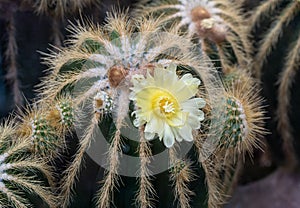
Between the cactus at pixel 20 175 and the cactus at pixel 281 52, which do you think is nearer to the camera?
the cactus at pixel 20 175

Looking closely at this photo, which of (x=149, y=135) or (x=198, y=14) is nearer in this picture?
(x=149, y=135)

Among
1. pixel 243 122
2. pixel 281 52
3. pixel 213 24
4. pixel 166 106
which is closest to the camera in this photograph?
pixel 166 106

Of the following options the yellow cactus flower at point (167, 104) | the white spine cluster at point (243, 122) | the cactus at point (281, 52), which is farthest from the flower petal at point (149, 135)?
the cactus at point (281, 52)

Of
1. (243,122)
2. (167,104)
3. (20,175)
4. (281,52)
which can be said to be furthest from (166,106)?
(281,52)

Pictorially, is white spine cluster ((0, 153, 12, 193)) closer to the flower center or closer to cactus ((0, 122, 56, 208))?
cactus ((0, 122, 56, 208))

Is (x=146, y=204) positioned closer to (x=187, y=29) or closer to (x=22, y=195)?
(x=22, y=195)

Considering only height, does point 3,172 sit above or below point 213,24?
below

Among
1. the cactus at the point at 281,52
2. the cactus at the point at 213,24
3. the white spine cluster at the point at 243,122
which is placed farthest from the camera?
the cactus at the point at 281,52

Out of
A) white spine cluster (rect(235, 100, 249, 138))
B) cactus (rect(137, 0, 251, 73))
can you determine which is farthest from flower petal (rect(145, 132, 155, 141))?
cactus (rect(137, 0, 251, 73))

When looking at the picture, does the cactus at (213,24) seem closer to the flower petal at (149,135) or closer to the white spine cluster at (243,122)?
the white spine cluster at (243,122)

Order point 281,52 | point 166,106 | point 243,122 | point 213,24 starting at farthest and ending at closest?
1. point 281,52
2. point 213,24
3. point 243,122
4. point 166,106

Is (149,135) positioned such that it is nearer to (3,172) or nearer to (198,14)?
(3,172)
